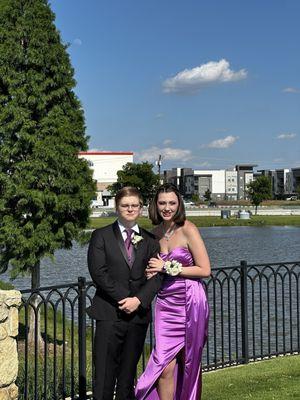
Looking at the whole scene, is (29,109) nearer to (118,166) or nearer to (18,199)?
(18,199)

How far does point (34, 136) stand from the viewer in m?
9.43

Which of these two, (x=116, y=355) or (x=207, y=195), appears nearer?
(x=116, y=355)

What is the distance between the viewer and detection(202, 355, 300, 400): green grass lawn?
5504mm

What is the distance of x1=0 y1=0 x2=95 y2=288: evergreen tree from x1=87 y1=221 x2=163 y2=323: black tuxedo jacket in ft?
17.9

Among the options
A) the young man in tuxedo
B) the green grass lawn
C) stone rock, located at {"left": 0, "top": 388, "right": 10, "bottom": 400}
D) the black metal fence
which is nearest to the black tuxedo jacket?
the young man in tuxedo

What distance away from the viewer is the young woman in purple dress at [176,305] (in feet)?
14.7

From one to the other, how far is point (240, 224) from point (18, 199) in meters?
55.0

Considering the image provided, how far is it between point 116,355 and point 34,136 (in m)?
5.84

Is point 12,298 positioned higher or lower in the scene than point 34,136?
lower

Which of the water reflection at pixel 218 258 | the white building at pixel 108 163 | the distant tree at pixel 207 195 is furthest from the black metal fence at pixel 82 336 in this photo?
the distant tree at pixel 207 195

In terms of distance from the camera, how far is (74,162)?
9922mm

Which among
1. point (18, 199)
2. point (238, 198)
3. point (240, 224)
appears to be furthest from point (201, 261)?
point (238, 198)

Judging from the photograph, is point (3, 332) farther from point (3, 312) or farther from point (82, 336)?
point (82, 336)

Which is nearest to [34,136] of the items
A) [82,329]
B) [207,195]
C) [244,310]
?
[244,310]
